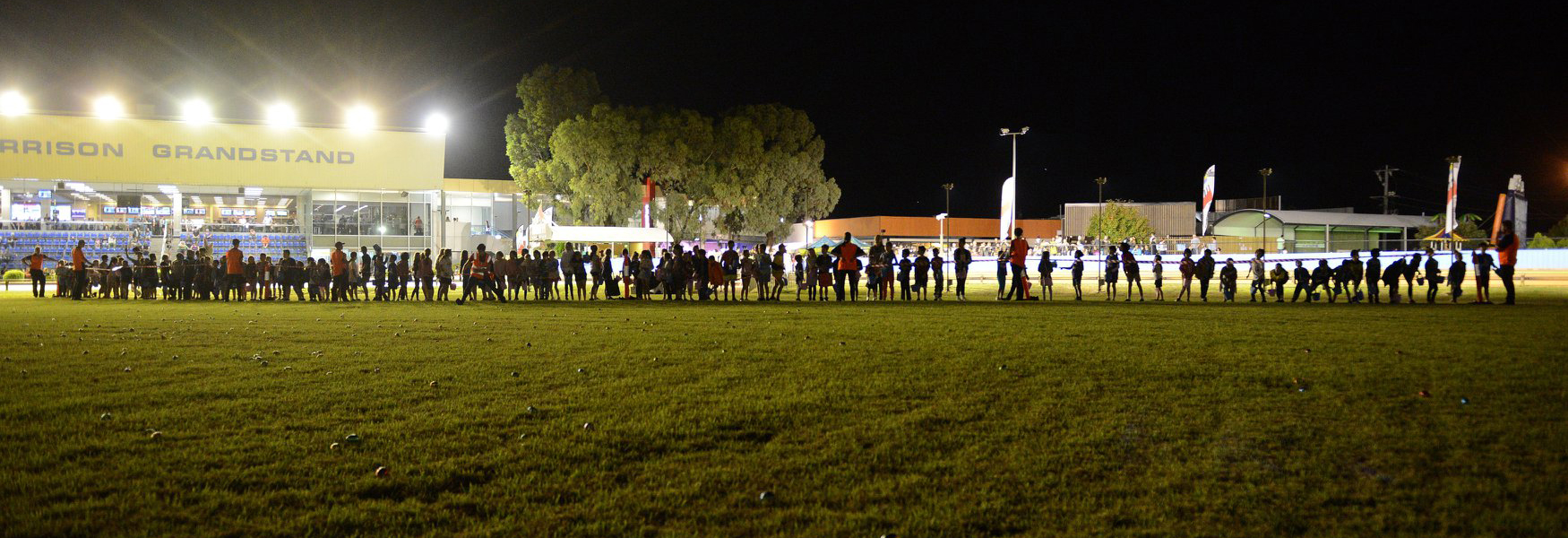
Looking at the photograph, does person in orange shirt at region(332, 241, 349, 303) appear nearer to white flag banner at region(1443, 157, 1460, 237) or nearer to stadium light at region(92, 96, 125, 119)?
stadium light at region(92, 96, 125, 119)

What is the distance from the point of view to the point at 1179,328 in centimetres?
1133

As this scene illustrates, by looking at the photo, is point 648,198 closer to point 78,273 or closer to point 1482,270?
point 78,273

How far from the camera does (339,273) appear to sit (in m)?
20.3

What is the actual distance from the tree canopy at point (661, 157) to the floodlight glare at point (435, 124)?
8.67 m

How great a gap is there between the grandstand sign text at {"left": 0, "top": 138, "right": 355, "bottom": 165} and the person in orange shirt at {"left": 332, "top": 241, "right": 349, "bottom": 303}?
634 inches

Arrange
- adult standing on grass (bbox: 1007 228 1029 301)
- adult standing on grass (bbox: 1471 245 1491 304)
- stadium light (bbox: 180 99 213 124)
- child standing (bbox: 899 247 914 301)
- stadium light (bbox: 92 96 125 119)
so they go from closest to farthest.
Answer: adult standing on grass (bbox: 1471 245 1491 304) → adult standing on grass (bbox: 1007 228 1029 301) → child standing (bbox: 899 247 914 301) → stadium light (bbox: 92 96 125 119) → stadium light (bbox: 180 99 213 124)

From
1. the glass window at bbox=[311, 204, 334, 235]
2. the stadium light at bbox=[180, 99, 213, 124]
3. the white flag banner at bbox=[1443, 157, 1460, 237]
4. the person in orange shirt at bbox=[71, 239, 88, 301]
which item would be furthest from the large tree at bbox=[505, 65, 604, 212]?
the white flag banner at bbox=[1443, 157, 1460, 237]

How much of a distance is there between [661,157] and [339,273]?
81.8 feet

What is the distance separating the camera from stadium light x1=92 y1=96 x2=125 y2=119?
106 ft

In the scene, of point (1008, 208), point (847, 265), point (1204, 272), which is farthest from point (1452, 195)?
point (847, 265)

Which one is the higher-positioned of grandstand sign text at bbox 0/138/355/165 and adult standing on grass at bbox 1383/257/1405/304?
grandstand sign text at bbox 0/138/355/165

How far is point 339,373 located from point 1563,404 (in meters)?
8.74

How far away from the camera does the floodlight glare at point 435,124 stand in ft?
114

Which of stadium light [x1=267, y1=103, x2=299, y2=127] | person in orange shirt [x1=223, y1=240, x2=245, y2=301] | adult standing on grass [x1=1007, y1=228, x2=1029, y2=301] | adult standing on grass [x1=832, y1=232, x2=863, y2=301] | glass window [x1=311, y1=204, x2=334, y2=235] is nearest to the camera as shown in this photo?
adult standing on grass [x1=1007, y1=228, x2=1029, y2=301]
